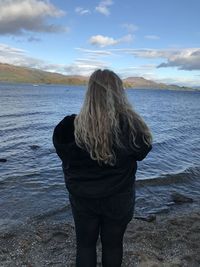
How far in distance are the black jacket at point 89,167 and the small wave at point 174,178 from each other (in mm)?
11437

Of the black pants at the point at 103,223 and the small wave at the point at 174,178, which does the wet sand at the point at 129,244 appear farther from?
the small wave at the point at 174,178

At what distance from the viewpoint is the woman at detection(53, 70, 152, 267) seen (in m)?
4.84

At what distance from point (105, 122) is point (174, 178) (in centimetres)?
1398

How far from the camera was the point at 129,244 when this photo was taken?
9242 millimetres

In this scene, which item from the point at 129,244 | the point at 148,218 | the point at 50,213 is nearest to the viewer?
the point at 129,244

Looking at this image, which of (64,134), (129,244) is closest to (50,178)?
(129,244)

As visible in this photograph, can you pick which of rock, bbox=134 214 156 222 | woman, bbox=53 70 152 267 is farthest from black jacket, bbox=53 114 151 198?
rock, bbox=134 214 156 222

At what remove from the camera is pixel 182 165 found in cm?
2141

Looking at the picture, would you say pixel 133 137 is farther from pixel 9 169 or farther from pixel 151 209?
pixel 9 169

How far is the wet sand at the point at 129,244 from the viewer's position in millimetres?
8195

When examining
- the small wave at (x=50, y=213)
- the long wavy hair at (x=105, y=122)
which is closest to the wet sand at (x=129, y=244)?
the small wave at (x=50, y=213)

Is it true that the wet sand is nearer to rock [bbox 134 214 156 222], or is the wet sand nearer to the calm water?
rock [bbox 134 214 156 222]

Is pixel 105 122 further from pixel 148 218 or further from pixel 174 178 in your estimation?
pixel 174 178

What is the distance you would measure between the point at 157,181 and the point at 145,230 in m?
6.98
